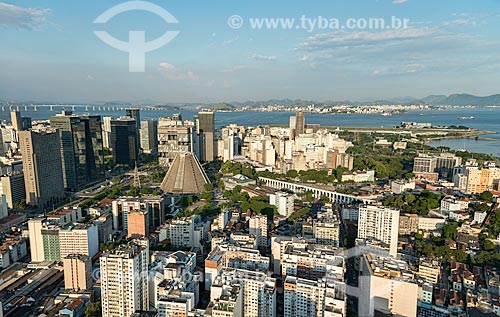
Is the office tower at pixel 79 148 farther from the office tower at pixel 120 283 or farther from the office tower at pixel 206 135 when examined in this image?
the office tower at pixel 120 283

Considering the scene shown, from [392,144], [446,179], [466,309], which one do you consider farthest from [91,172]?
[392,144]

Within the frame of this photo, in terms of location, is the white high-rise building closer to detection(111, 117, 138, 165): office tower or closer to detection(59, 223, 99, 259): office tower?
detection(59, 223, 99, 259): office tower

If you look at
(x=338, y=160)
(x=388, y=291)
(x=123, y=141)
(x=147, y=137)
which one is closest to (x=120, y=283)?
(x=388, y=291)

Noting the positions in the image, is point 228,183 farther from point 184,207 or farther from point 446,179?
point 446,179

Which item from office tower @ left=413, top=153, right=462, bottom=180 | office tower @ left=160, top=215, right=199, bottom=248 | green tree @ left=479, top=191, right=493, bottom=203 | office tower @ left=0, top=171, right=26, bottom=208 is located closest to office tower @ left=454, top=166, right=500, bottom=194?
green tree @ left=479, top=191, right=493, bottom=203

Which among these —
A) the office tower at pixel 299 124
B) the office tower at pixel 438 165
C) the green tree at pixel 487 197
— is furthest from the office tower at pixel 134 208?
the office tower at pixel 299 124

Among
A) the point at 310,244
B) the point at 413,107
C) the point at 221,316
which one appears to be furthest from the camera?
the point at 413,107
